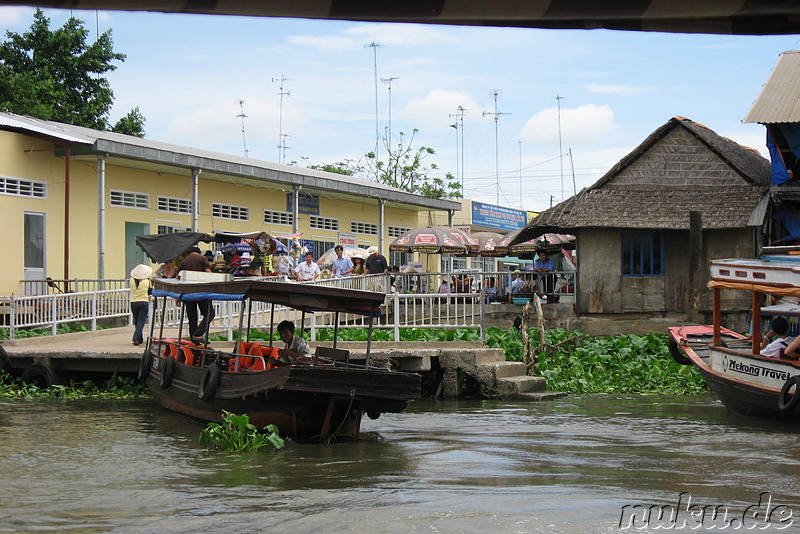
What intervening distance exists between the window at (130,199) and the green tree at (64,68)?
7.67m

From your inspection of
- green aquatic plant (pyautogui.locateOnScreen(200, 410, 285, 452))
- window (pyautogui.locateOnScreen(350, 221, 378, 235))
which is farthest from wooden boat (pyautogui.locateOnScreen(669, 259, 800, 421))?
window (pyautogui.locateOnScreen(350, 221, 378, 235))

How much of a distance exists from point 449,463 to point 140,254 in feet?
53.9

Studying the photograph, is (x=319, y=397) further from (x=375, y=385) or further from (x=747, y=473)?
(x=747, y=473)

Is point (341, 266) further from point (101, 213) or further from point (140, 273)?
point (140, 273)

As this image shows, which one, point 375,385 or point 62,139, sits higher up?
point 62,139

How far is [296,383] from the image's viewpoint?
10.8 m

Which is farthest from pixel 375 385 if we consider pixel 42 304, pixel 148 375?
pixel 42 304

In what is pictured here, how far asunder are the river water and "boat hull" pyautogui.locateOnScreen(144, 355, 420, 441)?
0.34 metres

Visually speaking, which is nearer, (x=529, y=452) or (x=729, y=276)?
(x=529, y=452)

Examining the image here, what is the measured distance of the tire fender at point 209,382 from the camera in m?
12.0

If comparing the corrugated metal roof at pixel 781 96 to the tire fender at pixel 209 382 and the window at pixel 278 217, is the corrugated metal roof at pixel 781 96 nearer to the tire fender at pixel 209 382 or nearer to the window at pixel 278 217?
the tire fender at pixel 209 382

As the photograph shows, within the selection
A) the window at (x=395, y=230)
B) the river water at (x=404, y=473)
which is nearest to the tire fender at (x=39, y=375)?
the river water at (x=404, y=473)

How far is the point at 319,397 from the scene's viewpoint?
37.2ft

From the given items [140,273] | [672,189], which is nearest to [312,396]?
[140,273]
